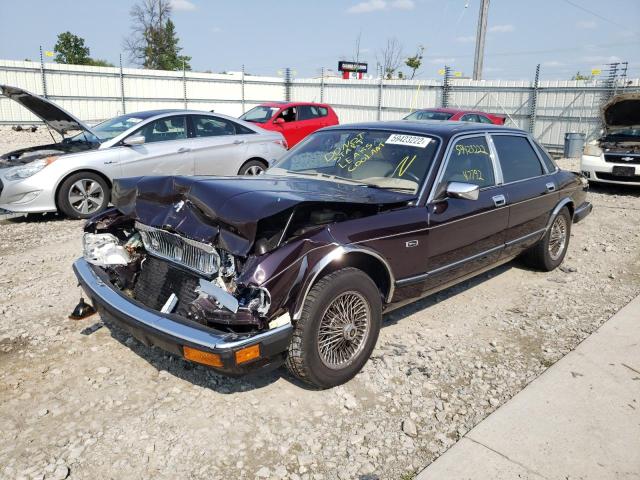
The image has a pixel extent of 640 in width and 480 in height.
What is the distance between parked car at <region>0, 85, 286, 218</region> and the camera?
271 inches

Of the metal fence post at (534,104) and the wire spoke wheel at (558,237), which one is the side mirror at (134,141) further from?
the metal fence post at (534,104)

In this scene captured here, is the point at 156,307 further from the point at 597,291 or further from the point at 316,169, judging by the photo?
the point at 597,291

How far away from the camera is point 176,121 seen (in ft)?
26.3

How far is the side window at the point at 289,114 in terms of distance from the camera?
1344cm

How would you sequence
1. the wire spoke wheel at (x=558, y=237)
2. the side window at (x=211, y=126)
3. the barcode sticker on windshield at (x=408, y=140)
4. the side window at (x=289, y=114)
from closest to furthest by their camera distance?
the barcode sticker on windshield at (x=408, y=140) → the wire spoke wheel at (x=558, y=237) → the side window at (x=211, y=126) → the side window at (x=289, y=114)

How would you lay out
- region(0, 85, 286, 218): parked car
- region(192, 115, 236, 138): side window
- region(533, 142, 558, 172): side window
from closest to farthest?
region(533, 142, 558, 172): side window < region(0, 85, 286, 218): parked car < region(192, 115, 236, 138): side window

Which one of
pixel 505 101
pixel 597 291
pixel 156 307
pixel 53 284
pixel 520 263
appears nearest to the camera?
pixel 156 307

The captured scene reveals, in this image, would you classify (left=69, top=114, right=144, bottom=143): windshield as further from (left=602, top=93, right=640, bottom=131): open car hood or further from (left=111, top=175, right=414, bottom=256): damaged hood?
(left=602, top=93, right=640, bottom=131): open car hood

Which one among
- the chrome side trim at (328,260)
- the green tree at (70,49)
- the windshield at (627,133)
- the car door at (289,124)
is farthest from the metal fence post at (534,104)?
the green tree at (70,49)

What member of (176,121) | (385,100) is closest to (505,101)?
(385,100)

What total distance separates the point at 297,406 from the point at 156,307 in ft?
3.49

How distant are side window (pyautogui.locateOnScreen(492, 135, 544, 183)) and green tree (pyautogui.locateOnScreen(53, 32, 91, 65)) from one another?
4945 cm

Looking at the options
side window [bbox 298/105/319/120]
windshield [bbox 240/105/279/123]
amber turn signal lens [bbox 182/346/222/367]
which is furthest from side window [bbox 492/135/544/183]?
side window [bbox 298/105/319/120]

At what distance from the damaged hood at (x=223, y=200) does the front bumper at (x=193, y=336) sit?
0.46 m
